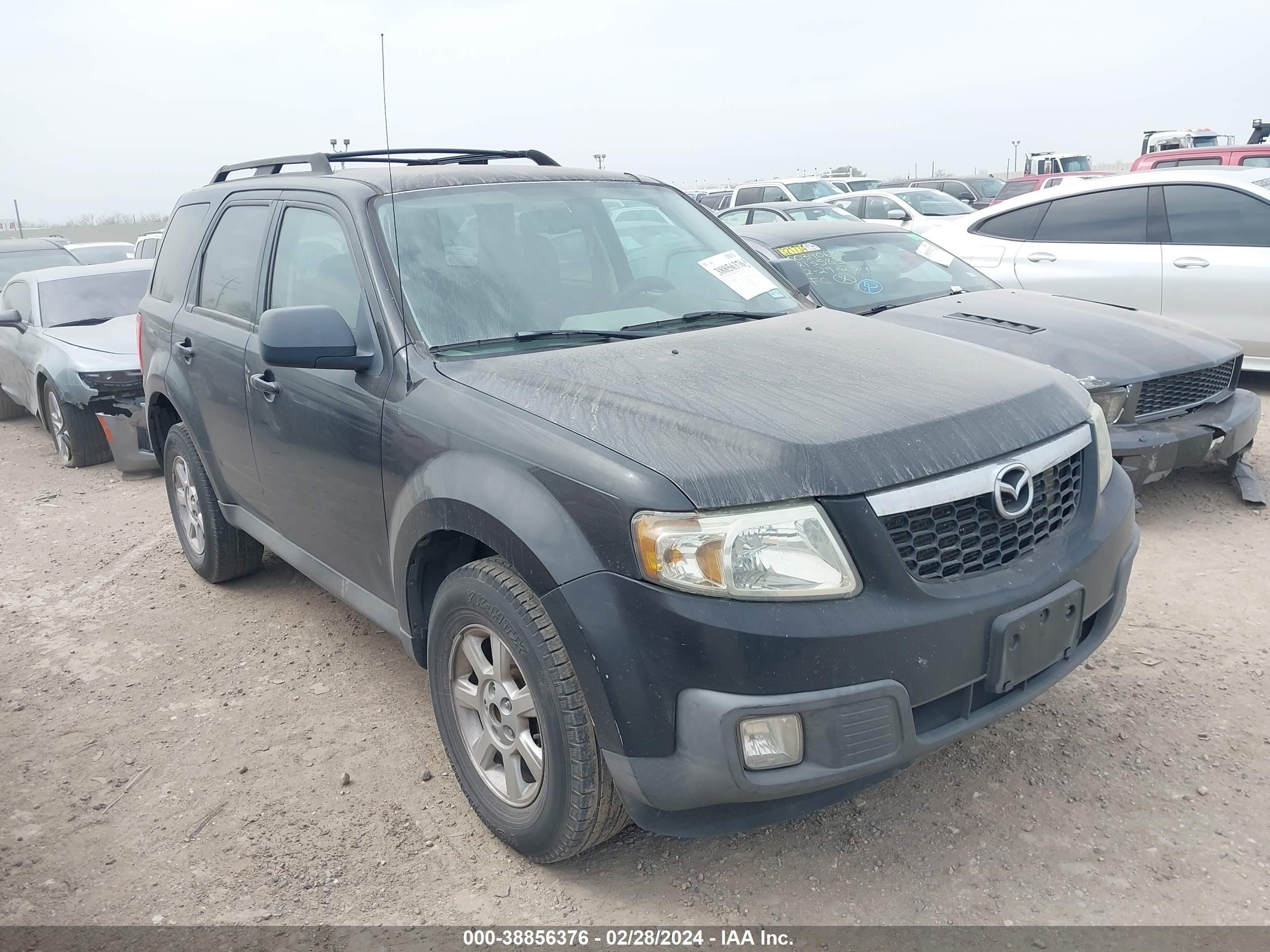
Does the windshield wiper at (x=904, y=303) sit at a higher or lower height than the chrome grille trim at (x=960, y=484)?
higher

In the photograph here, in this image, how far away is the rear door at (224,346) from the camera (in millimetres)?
3977

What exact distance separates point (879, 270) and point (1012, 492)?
4020 millimetres

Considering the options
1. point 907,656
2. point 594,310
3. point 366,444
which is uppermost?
point 594,310

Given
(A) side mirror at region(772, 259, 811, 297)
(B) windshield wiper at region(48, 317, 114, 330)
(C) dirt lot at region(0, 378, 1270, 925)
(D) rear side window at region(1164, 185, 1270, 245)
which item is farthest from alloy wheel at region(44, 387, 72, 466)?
(D) rear side window at region(1164, 185, 1270, 245)

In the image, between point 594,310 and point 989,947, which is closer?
point 989,947

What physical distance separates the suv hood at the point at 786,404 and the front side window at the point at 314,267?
24.7 inches

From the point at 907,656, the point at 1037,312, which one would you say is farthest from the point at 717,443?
the point at 1037,312

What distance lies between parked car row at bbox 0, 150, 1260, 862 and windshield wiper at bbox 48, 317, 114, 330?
4662mm

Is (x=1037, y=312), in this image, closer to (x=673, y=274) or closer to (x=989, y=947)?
(x=673, y=274)

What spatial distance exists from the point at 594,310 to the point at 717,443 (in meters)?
1.08

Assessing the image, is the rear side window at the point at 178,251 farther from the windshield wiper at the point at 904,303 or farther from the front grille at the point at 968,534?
the front grille at the point at 968,534

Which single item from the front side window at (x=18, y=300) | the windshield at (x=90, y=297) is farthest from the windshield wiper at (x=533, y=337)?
the front side window at (x=18, y=300)

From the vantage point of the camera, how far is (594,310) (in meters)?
3.27

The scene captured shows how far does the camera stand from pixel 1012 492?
8.01 ft
